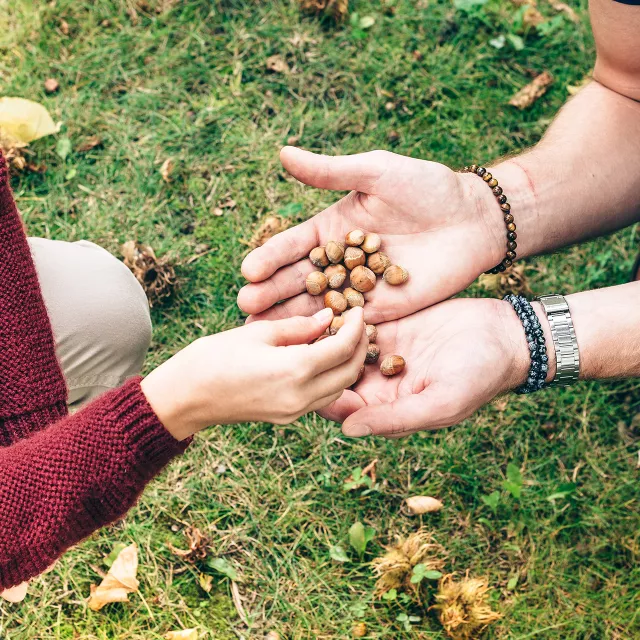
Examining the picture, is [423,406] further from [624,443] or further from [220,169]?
[220,169]

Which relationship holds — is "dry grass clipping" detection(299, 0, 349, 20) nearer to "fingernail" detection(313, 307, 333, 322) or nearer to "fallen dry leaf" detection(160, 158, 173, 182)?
"fallen dry leaf" detection(160, 158, 173, 182)

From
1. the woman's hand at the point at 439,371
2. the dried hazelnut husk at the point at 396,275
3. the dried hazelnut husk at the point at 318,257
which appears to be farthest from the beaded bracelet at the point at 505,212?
the dried hazelnut husk at the point at 318,257

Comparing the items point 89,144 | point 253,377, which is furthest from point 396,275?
point 89,144

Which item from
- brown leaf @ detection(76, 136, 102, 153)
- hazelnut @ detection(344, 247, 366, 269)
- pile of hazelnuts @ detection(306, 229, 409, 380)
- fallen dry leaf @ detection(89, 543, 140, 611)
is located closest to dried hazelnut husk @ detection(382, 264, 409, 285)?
pile of hazelnuts @ detection(306, 229, 409, 380)

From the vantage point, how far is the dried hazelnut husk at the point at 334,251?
2371 millimetres

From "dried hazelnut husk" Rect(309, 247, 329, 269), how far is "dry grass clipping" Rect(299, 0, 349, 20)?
6.32ft

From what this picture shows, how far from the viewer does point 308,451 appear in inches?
116

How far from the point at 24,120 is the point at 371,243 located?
2151mm

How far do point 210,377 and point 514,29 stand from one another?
3039 millimetres

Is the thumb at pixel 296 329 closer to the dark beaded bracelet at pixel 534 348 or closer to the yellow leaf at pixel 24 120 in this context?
the dark beaded bracelet at pixel 534 348

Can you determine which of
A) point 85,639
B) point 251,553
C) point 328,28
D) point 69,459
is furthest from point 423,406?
point 328,28

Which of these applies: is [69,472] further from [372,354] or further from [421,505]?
[421,505]

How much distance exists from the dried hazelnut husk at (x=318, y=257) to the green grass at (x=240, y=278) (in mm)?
897

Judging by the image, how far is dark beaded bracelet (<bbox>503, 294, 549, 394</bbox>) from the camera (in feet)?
7.34
